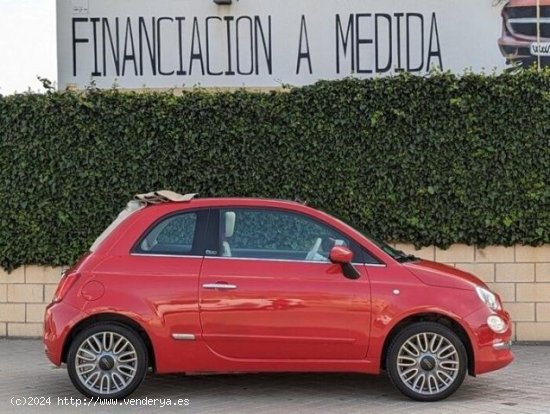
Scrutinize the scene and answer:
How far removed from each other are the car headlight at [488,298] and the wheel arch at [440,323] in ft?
1.06

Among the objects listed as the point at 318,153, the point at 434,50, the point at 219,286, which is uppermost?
the point at 434,50

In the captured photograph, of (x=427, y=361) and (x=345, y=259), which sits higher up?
(x=345, y=259)

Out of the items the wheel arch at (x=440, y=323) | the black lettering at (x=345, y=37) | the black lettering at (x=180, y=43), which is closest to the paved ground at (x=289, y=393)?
the wheel arch at (x=440, y=323)

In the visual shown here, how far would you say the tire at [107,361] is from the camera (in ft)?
22.8

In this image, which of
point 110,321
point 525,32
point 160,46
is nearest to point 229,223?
point 110,321

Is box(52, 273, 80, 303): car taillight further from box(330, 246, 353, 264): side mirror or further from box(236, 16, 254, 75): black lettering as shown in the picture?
box(236, 16, 254, 75): black lettering

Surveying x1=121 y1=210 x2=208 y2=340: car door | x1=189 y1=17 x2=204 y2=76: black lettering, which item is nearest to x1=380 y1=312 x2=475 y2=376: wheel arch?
x1=121 y1=210 x2=208 y2=340: car door

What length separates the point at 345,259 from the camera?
6.88m

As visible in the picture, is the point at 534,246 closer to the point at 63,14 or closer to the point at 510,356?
the point at 510,356

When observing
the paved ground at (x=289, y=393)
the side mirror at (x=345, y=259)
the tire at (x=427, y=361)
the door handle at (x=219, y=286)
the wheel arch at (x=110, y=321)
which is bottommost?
the paved ground at (x=289, y=393)

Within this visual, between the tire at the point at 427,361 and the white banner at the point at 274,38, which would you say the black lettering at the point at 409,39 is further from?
the tire at the point at 427,361

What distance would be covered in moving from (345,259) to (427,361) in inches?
42.6

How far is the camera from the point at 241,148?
385 inches

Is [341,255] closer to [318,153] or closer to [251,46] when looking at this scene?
[318,153]
